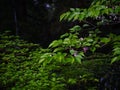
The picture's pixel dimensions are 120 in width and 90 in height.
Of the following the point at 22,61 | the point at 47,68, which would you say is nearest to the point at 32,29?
the point at 22,61

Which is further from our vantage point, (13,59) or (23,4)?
(23,4)

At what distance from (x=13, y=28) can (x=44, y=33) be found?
147 centimetres

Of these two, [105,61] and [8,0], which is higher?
[8,0]

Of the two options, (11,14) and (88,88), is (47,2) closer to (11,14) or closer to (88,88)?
(11,14)

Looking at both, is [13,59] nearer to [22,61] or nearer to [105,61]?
[22,61]

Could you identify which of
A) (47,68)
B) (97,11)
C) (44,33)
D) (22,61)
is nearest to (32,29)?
(44,33)

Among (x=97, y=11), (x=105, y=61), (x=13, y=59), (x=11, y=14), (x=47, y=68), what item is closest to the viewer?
(x=97, y=11)

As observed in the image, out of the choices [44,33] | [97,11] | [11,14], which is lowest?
[97,11]

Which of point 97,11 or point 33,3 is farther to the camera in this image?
point 33,3

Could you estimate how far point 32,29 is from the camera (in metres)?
10.6

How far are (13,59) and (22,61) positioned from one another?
0.32 metres

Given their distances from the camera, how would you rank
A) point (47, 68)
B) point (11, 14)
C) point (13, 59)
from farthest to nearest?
point (11, 14) → point (13, 59) → point (47, 68)

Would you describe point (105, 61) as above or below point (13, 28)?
below

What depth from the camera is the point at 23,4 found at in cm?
1152
